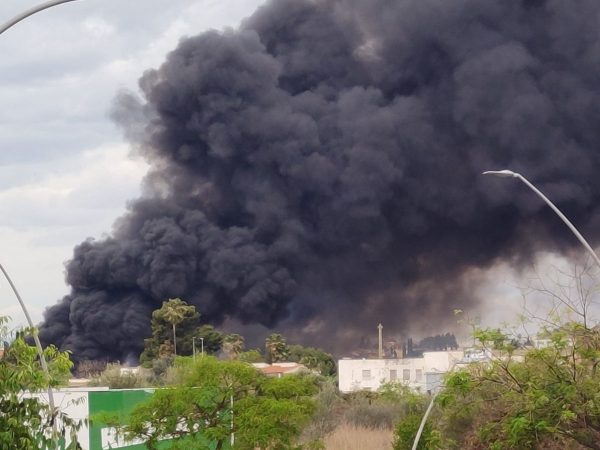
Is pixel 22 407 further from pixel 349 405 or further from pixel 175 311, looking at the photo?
pixel 175 311

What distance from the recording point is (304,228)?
79375mm

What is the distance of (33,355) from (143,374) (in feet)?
182

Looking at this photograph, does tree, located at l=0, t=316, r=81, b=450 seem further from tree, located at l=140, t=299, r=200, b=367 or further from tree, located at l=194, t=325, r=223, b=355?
tree, located at l=194, t=325, r=223, b=355

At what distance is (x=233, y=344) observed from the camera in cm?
7806

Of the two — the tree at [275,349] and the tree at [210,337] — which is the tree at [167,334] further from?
the tree at [275,349]

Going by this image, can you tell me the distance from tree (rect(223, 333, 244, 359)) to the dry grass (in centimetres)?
2648

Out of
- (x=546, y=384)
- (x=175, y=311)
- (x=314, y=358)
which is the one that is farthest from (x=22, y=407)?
(x=314, y=358)

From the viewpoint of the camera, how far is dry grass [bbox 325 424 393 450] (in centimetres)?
4594

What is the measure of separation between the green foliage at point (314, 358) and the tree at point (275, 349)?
1602mm

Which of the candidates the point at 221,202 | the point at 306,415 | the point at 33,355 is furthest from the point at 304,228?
the point at 33,355

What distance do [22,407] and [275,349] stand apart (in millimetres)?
69576

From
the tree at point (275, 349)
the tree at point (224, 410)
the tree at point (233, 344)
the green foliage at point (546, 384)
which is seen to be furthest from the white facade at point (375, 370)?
the green foliage at point (546, 384)

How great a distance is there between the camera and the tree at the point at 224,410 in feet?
97.0

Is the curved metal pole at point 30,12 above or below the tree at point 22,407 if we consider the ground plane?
above
